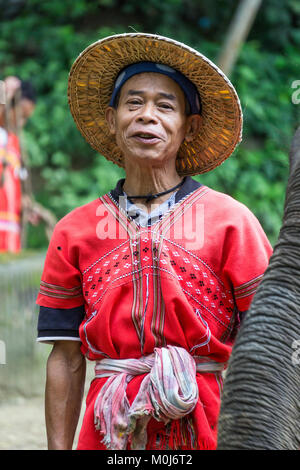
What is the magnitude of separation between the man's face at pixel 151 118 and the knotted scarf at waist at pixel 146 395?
597mm

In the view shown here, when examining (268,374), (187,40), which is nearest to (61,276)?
(268,374)

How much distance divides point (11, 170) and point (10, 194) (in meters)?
0.23

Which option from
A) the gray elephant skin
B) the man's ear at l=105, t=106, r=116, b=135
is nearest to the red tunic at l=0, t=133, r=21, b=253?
the man's ear at l=105, t=106, r=116, b=135

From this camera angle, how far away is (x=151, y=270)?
2.08 meters

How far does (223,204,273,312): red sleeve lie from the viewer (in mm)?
2037

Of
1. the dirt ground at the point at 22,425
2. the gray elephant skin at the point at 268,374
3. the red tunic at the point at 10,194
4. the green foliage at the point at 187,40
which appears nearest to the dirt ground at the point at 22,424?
the dirt ground at the point at 22,425

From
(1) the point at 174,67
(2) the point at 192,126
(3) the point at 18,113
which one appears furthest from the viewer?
(3) the point at 18,113

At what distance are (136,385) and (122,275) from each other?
318 mm

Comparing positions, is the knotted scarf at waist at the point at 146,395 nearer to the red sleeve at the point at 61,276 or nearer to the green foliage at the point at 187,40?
the red sleeve at the point at 61,276

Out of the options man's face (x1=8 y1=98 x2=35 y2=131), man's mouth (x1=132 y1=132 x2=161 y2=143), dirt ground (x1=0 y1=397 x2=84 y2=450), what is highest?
man's face (x1=8 y1=98 x2=35 y2=131)

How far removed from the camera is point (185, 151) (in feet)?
7.90

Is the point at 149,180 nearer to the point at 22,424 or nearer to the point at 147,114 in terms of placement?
the point at 147,114

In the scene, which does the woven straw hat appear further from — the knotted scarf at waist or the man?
the man
